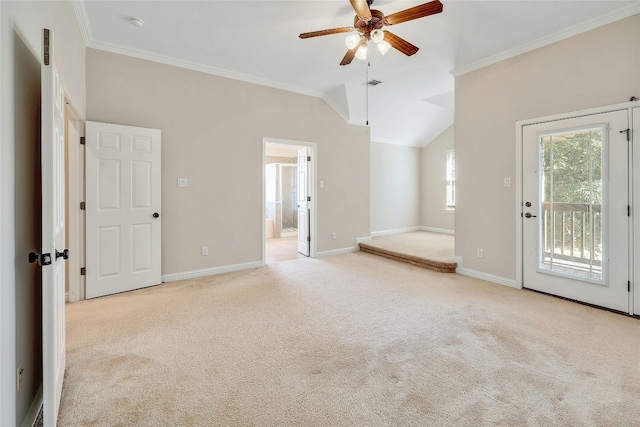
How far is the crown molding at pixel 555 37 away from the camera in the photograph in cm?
293

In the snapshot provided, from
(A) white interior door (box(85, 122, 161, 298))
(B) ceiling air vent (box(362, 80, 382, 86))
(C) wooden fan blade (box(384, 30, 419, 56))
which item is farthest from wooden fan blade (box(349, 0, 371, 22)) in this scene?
(A) white interior door (box(85, 122, 161, 298))

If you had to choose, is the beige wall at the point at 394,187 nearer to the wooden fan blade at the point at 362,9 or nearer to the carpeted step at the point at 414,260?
the carpeted step at the point at 414,260

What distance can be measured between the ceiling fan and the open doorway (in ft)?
7.94

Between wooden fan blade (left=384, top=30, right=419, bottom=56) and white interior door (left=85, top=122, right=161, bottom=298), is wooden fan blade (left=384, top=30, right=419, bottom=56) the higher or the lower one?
the higher one

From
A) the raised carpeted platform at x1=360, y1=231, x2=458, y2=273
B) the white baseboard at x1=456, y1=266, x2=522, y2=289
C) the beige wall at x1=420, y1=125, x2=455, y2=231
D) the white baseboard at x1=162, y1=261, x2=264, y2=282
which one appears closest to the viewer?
the white baseboard at x1=456, y1=266, x2=522, y2=289

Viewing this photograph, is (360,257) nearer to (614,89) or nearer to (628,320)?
(628,320)

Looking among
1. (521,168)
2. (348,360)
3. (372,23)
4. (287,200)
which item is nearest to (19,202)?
(348,360)

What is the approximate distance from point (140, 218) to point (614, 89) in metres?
5.41

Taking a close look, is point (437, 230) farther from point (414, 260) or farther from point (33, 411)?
point (33, 411)

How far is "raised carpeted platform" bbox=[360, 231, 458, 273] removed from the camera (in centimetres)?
467

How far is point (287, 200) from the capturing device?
9.53 m

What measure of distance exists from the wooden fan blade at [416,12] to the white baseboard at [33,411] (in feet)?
11.3

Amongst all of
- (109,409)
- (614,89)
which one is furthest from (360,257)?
(109,409)

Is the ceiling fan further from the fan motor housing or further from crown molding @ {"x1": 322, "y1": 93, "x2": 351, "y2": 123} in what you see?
crown molding @ {"x1": 322, "y1": 93, "x2": 351, "y2": 123}
